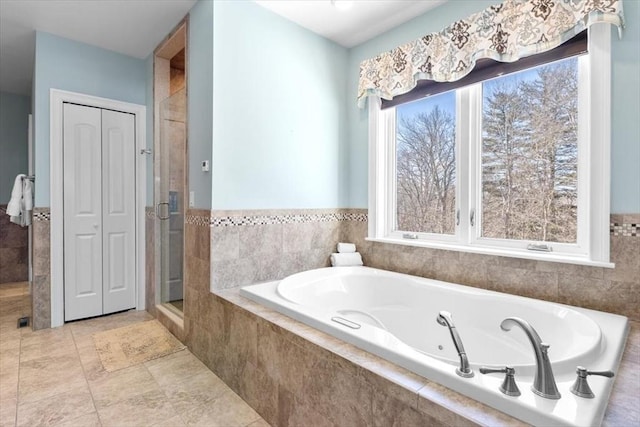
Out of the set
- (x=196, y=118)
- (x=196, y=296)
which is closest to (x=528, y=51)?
(x=196, y=118)

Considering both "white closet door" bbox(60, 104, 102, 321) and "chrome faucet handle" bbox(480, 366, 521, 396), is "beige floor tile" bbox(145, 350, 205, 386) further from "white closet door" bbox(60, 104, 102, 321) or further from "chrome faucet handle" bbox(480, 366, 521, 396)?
"chrome faucet handle" bbox(480, 366, 521, 396)

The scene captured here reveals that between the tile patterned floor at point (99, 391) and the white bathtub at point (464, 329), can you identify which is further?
the tile patterned floor at point (99, 391)

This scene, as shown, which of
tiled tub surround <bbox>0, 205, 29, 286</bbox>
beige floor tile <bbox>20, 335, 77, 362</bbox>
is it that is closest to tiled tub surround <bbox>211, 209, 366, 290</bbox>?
beige floor tile <bbox>20, 335, 77, 362</bbox>

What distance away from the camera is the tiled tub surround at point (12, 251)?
4306 mm

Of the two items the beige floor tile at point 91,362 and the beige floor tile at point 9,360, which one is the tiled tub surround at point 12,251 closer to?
the beige floor tile at point 9,360

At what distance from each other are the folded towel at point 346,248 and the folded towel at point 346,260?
→ 2.1 inches

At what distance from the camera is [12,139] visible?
4.33m

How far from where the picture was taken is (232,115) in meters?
2.27

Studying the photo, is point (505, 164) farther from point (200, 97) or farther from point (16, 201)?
point (16, 201)

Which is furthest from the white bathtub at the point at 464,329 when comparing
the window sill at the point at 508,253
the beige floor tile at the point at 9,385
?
the beige floor tile at the point at 9,385

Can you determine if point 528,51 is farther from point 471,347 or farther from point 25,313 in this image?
point 25,313

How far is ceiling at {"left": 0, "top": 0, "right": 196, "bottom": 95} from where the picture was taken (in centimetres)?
239

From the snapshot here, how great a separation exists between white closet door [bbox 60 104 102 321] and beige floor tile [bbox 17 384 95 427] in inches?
53.7

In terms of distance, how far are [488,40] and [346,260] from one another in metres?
1.87
